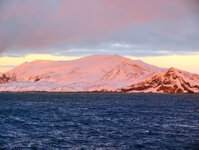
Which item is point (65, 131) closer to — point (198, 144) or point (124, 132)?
point (124, 132)

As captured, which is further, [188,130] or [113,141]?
[188,130]

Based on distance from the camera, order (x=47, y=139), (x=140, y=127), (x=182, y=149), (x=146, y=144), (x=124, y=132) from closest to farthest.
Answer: (x=182, y=149) → (x=146, y=144) → (x=47, y=139) → (x=124, y=132) → (x=140, y=127)

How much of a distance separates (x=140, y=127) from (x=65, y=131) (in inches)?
424

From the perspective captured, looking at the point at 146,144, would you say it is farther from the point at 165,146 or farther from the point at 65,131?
the point at 65,131

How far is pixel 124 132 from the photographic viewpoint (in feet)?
146

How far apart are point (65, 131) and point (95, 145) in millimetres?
9999

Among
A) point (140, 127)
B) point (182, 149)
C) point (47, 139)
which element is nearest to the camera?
point (182, 149)

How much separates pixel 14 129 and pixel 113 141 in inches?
607

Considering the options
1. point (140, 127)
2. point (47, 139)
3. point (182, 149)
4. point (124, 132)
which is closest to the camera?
point (182, 149)

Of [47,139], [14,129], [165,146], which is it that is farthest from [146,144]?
[14,129]

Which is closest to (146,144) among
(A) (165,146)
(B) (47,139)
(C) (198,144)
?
(A) (165,146)

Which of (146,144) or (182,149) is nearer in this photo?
(182,149)

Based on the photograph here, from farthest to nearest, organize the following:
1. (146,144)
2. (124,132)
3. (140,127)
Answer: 1. (140,127)
2. (124,132)
3. (146,144)

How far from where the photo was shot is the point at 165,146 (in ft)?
118
